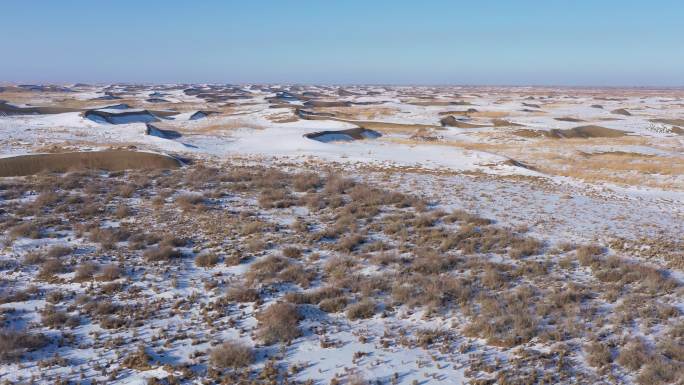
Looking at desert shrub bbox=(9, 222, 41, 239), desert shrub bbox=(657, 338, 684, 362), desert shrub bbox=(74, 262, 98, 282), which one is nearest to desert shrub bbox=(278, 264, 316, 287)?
desert shrub bbox=(74, 262, 98, 282)

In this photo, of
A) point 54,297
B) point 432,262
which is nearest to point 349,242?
point 432,262

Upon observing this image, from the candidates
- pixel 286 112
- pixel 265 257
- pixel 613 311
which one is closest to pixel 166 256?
pixel 265 257

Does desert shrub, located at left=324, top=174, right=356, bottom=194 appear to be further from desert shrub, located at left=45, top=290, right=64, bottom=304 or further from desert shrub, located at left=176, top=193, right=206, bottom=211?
desert shrub, located at left=45, top=290, right=64, bottom=304

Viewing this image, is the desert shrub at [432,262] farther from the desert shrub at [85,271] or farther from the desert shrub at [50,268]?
the desert shrub at [50,268]

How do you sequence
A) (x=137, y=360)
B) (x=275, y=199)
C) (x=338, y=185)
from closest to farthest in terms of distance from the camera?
(x=137, y=360) < (x=275, y=199) < (x=338, y=185)

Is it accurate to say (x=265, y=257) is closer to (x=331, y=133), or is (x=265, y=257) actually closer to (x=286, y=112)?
(x=331, y=133)

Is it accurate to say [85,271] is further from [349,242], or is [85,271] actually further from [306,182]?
[306,182]
